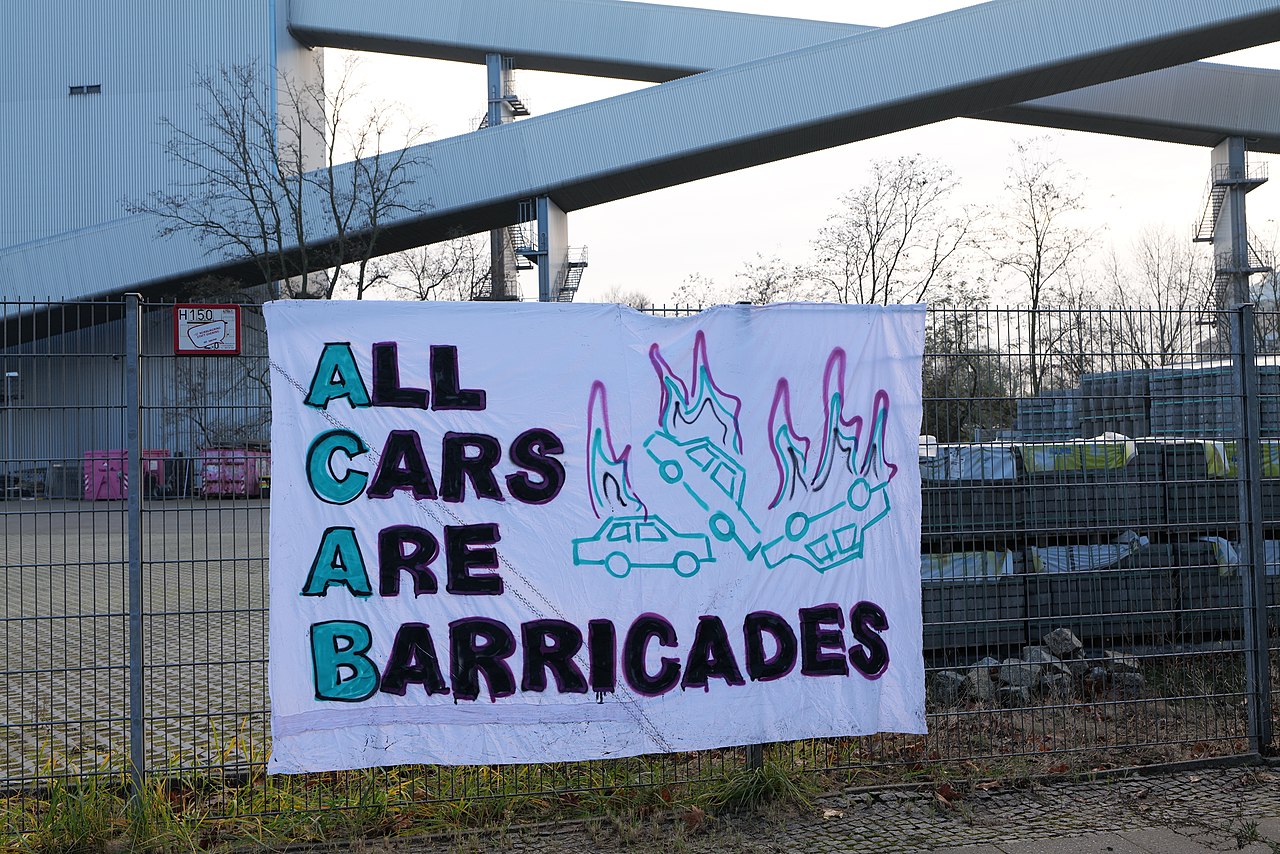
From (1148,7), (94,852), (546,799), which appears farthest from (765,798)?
(1148,7)

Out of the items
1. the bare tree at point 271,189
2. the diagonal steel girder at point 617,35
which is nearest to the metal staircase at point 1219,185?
the diagonal steel girder at point 617,35

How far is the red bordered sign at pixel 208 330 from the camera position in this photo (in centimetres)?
459

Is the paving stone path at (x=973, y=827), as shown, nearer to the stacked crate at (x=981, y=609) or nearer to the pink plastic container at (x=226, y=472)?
the stacked crate at (x=981, y=609)

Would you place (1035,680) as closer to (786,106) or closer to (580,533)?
(580,533)

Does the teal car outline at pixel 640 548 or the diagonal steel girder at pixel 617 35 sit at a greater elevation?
the diagonal steel girder at pixel 617 35

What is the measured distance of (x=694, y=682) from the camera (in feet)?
16.1

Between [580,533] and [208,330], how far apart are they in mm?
1834

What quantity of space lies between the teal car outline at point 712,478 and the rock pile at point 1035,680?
1775 mm

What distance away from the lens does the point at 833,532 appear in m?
5.11

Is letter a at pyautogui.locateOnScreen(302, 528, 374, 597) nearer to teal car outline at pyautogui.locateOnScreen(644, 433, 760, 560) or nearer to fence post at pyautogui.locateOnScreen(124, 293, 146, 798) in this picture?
fence post at pyautogui.locateOnScreen(124, 293, 146, 798)

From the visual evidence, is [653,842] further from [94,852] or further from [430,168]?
[430,168]

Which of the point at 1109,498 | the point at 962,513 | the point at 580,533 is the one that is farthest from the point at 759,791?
the point at 1109,498

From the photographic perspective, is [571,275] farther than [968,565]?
Yes

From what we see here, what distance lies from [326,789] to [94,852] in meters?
1.05
